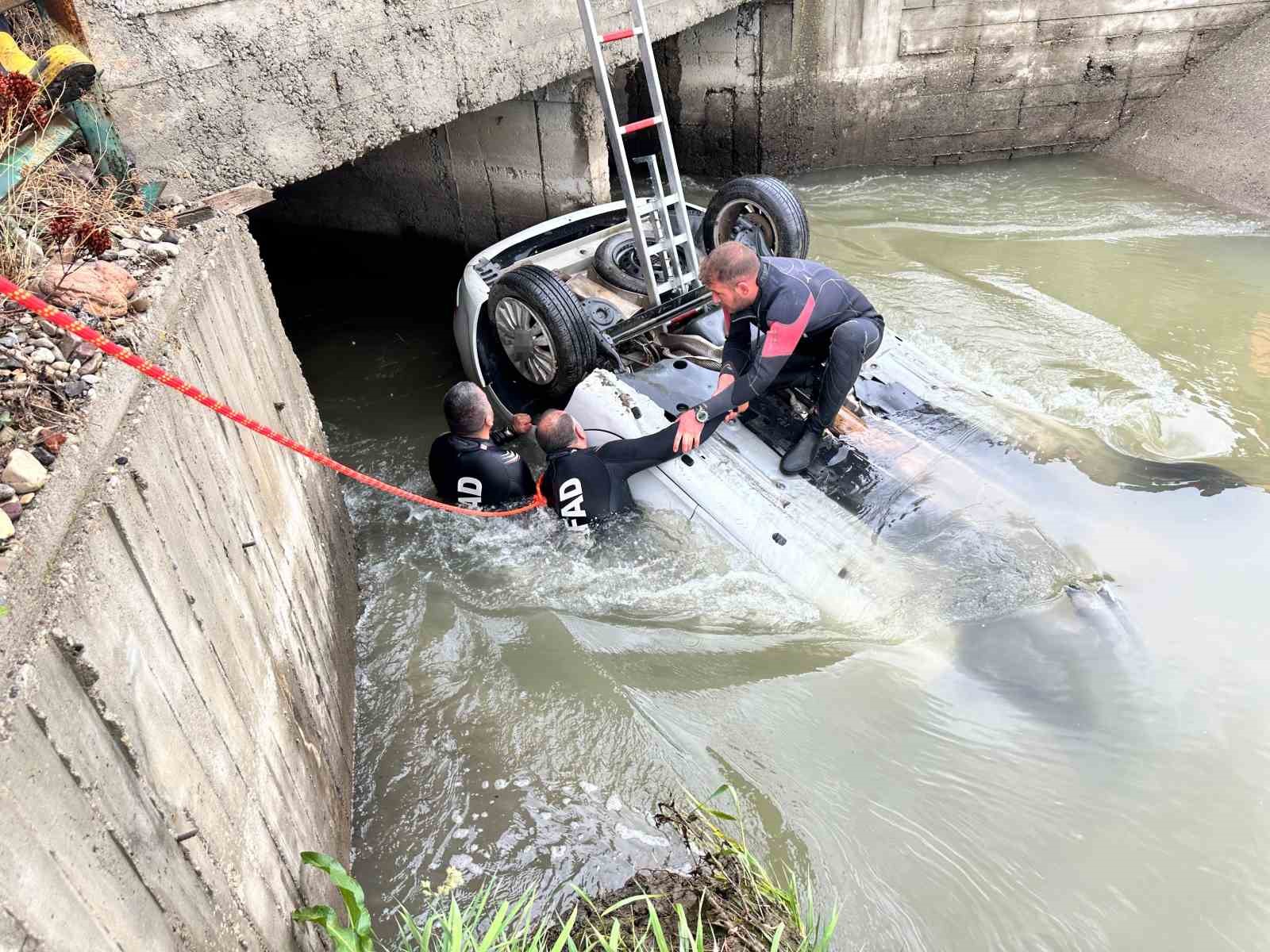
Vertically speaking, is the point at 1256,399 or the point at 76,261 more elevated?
the point at 76,261

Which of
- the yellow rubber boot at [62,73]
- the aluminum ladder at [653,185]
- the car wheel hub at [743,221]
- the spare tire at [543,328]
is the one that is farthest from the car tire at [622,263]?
the yellow rubber boot at [62,73]

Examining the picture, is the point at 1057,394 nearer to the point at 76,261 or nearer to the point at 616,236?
the point at 616,236

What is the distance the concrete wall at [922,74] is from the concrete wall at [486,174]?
299cm

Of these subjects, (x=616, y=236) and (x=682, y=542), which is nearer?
(x=682, y=542)

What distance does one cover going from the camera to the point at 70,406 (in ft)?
7.37

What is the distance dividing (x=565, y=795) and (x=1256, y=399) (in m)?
5.39

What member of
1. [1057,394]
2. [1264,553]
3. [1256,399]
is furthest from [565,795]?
[1256,399]

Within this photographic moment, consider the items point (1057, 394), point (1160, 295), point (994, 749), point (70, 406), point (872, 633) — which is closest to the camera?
point (70, 406)

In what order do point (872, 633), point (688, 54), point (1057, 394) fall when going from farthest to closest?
point (688, 54) < point (1057, 394) < point (872, 633)

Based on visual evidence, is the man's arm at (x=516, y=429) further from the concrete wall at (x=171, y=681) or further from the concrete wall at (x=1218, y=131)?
the concrete wall at (x=1218, y=131)

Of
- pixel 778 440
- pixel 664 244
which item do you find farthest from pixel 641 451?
pixel 664 244

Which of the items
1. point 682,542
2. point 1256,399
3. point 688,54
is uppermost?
point 688,54

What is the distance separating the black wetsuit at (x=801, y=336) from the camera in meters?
4.15

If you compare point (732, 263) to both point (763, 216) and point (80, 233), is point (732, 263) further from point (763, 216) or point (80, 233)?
point (80, 233)
